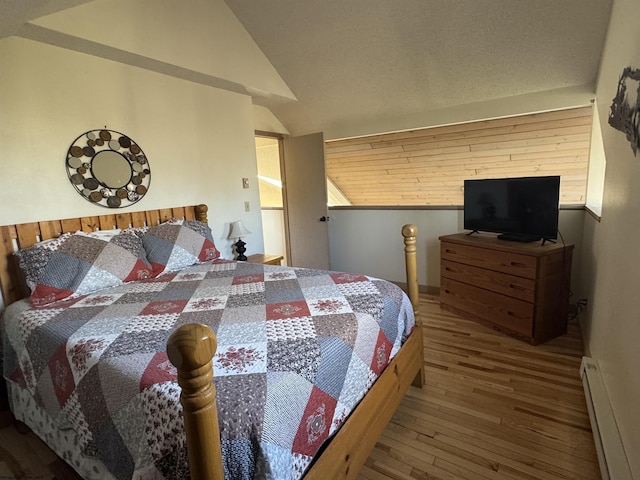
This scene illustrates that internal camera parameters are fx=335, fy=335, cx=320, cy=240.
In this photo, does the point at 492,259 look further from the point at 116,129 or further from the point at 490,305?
the point at 116,129

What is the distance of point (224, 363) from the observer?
1.12 metres

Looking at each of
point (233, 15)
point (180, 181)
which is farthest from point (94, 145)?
point (233, 15)

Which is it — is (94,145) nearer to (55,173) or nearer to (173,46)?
(55,173)

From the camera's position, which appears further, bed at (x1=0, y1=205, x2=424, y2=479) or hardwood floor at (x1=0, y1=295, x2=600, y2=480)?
hardwood floor at (x1=0, y1=295, x2=600, y2=480)

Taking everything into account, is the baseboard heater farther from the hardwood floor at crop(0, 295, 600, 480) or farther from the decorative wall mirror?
the decorative wall mirror

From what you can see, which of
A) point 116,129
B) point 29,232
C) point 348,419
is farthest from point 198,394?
point 116,129

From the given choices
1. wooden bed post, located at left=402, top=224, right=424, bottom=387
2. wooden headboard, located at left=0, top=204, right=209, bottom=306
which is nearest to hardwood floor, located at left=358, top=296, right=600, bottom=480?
wooden bed post, located at left=402, top=224, right=424, bottom=387

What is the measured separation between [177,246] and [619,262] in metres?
2.63

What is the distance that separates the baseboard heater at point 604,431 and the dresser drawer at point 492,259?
2.47 ft

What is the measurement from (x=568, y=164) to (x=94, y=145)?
415 cm

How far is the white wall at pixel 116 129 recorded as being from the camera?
6.75ft

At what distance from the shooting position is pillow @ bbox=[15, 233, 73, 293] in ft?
6.19

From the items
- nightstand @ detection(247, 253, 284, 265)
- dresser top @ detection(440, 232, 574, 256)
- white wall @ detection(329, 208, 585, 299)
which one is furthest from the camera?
white wall @ detection(329, 208, 585, 299)

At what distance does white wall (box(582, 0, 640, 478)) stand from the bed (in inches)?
35.1
